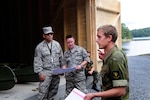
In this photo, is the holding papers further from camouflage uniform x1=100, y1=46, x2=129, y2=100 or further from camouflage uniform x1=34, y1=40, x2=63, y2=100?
camouflage uniform x1=100, y1=46, x2=129, y2=100

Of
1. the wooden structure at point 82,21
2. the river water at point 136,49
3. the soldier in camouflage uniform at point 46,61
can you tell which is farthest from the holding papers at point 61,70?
the river water at point 136,49

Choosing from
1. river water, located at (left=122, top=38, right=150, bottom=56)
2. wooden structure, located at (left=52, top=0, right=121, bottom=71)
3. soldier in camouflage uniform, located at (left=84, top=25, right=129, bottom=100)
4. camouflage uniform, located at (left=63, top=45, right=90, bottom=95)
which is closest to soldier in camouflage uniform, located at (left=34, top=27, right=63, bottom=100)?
camouflage uniform, located at (left=63, top=45, right=90, bottom=95)

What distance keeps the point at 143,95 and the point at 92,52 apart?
262cm

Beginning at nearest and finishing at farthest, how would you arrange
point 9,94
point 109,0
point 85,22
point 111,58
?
1. point 111,58
2. point 9,94
3. point 85,22
4. point 109,0

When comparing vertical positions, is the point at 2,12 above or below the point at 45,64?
above

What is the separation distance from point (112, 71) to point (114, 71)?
0.02 meters

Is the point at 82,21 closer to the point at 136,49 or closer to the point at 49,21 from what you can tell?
the point at 49,21

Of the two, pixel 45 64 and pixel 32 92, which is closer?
pixel 45 64

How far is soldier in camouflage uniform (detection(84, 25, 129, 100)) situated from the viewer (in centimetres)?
181

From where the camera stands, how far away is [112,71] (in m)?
1.83

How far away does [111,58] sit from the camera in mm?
1859

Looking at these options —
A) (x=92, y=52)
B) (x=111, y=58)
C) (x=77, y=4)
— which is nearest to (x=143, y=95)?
(x=92, y=52)

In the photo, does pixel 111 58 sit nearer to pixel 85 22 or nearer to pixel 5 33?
pixel 85 22

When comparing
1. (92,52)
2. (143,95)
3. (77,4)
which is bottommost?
A: (143,95)
